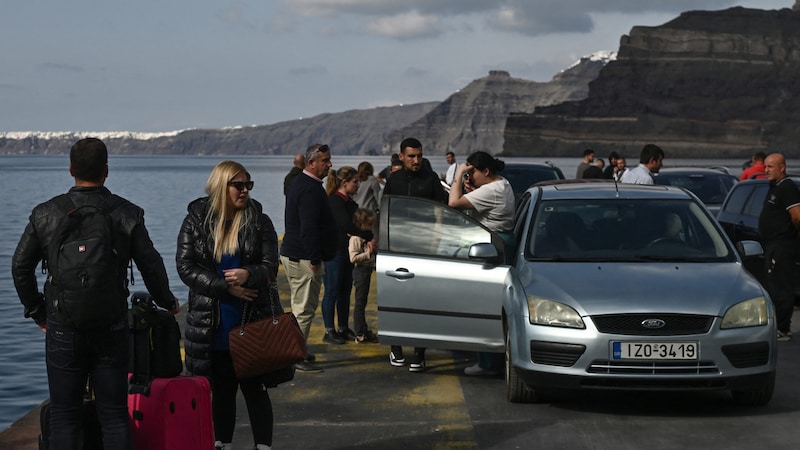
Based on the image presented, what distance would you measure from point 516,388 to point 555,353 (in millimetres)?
581

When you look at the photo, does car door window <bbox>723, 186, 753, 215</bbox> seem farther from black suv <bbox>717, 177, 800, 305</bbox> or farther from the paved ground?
the paved ground

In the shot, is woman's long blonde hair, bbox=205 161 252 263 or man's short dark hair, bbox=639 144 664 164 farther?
man's short dark hair, bbox=639 144 664 164

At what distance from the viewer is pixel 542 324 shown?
286 inches

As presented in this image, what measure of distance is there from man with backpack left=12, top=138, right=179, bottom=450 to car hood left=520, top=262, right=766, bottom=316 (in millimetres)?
3326

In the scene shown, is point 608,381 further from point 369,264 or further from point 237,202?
point 369,264

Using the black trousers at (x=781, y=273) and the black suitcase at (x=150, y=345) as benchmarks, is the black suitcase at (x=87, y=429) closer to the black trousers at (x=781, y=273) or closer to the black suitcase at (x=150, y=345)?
the black suitcase at (x=150, y=345)

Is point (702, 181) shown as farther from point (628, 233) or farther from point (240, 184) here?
point (240, 184)

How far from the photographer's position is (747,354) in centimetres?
714

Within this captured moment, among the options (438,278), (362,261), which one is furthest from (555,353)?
(362,261)

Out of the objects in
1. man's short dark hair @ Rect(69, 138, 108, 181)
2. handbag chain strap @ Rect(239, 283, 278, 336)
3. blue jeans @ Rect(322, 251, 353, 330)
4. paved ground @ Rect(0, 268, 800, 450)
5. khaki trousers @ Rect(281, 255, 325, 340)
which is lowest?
paved ground @ Rect(0, 268, 800, 450)

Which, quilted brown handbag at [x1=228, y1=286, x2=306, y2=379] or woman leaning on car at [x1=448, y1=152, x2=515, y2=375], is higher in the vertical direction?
woman leaning on car at [x1=448, y1=152, x2=515, y2=375]

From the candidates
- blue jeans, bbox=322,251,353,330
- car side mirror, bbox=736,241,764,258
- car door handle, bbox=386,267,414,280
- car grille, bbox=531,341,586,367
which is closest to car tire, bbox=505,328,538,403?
car grille, bbox=531,341,586,367

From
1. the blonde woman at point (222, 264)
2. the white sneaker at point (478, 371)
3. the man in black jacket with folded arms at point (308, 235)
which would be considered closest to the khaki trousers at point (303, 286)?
the man in black jacket with folded arms at point (308, 235)

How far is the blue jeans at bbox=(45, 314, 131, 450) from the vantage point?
4.53 m
